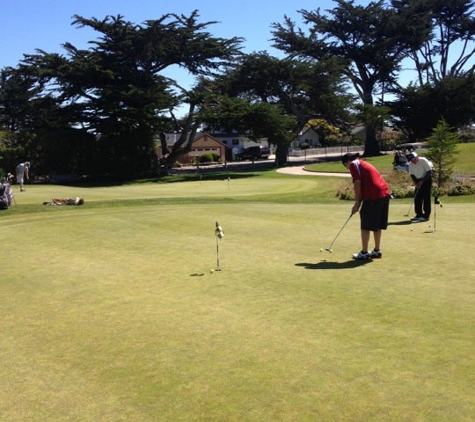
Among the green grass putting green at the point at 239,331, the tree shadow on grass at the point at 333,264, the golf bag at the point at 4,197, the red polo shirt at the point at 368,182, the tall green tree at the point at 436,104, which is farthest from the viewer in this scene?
the tall green tree at the point at 436,104

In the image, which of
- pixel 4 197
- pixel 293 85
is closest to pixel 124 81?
Result: pixel 293 85

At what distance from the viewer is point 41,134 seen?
5166 cm

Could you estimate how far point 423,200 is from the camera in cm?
1518

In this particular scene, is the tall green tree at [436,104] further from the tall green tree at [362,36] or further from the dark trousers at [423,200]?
the dark trousers at [423,200]

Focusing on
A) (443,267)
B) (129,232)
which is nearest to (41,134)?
(129,232)

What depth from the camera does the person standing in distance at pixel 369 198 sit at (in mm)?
10047

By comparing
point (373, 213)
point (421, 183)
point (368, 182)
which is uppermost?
point (368, 182)

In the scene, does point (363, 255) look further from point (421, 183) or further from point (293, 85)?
point (293, 85)

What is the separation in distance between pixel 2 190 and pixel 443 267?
18038 millimetres

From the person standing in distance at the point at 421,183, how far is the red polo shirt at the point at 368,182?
520cm

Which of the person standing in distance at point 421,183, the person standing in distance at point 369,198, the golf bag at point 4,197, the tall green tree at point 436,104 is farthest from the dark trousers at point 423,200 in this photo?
the tall green tree at point 436,104

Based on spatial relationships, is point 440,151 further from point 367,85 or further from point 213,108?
point 367,85

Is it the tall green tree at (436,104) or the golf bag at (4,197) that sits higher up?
the tall green tree at (436,104)

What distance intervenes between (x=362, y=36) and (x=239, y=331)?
71379 millimetres
